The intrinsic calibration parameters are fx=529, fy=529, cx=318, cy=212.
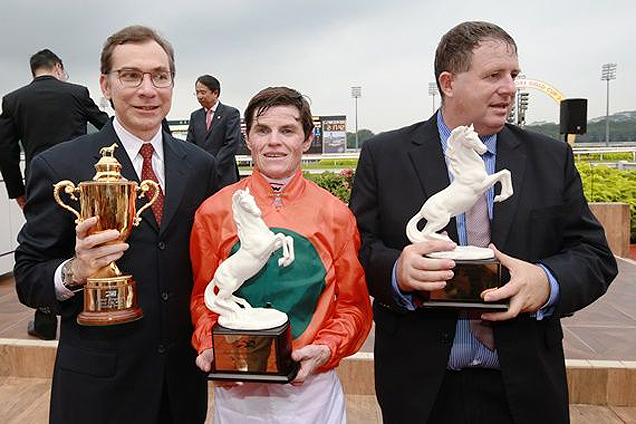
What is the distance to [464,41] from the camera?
1.66 meters

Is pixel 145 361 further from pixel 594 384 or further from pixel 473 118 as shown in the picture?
pixel 594 384

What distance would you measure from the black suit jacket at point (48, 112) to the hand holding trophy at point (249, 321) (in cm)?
276

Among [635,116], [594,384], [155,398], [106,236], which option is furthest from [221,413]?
[635,116]

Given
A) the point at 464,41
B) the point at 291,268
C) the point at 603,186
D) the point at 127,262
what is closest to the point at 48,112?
the point at 127,262

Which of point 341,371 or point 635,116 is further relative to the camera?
point 635,116

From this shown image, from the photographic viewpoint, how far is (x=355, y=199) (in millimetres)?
1892

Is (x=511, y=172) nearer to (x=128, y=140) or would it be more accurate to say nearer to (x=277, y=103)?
(x=277, y=103)

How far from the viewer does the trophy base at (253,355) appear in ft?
4.90

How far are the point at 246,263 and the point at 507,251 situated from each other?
81 cm

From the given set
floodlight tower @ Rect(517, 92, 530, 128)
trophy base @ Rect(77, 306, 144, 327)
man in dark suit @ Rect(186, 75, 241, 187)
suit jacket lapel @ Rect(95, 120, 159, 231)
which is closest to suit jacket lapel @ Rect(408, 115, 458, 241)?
suit jacket lapel @ Rect(95, 120, 159, 231)

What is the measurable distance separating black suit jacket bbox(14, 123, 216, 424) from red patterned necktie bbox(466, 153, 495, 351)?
95cm

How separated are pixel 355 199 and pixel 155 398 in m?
0.96

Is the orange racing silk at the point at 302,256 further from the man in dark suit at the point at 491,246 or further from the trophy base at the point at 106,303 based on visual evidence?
the trophy base at the point at 106,303

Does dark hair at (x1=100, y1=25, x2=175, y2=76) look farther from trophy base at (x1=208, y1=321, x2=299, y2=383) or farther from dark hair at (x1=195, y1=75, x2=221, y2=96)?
dark hair at (x1=195, y1=75, x2=221, y2=96)
